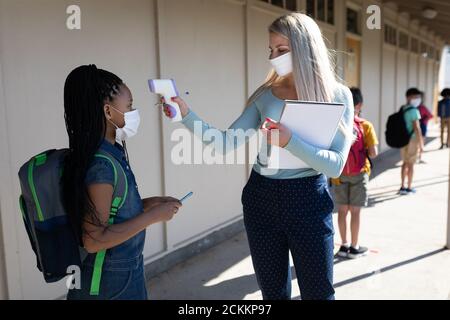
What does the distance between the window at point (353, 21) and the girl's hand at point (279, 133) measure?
6523 mm

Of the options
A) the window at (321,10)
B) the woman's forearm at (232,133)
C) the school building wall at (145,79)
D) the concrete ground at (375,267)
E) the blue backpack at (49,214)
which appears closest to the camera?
the blue backpack at (49,214)

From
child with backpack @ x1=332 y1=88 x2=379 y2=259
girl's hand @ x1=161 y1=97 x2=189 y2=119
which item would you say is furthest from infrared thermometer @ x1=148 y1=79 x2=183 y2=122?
child with backpack @ x1=332 y1=88 x2=379 y2=259

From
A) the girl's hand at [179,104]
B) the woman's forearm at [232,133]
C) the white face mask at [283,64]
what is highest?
the white face mask at [283,64]

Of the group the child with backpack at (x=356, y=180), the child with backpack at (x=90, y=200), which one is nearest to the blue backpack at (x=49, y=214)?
the child with backpack at (x=90, y=200)

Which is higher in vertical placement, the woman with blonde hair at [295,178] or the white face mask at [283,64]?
the white face mask at [283,64]

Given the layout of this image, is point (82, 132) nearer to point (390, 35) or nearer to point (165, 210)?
point (165, 210)

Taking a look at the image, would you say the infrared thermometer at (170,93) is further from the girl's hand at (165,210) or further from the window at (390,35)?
the window at (390,35)

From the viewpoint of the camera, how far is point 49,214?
1.44 meters

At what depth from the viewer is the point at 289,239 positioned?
6.23 feet

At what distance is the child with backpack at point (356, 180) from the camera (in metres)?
3.78

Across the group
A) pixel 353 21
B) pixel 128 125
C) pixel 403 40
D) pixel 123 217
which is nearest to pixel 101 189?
pixel 123 217

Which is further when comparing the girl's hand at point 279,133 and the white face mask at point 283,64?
the white face mask at point 283,64

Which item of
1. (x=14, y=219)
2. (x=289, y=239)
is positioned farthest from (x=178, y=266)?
(x=289, y=239)

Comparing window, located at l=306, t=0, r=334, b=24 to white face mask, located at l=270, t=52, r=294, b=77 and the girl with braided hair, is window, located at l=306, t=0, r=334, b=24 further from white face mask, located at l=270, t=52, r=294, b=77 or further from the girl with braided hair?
the girl with braided hair
